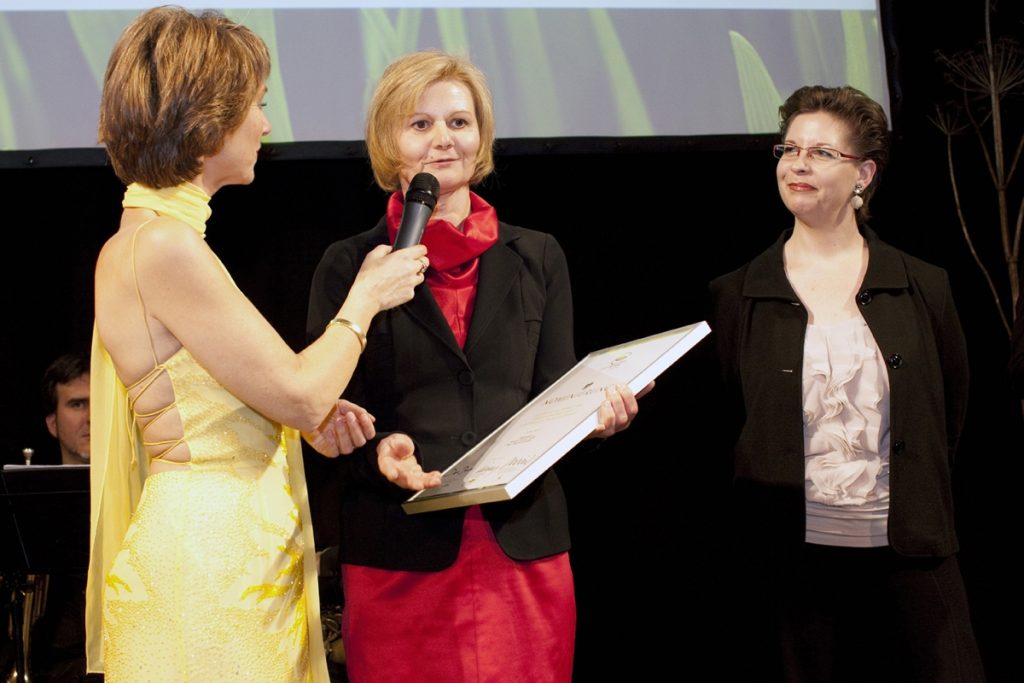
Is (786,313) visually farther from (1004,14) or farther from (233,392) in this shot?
(1004,14)

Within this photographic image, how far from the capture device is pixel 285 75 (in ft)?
11.3

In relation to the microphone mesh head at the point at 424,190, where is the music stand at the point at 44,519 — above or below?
below

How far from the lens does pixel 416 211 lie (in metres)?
1.90

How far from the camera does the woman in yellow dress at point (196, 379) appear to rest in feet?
5.41

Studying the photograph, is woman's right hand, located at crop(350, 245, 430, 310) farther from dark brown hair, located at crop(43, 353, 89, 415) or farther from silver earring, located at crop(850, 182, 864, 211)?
dark brown hair, located at crop(43, 353, 89, 415)

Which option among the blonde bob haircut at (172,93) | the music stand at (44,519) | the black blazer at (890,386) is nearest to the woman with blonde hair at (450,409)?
the blonde bob haircut at (172,93)

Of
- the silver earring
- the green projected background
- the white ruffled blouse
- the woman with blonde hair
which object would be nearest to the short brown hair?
the silver earring

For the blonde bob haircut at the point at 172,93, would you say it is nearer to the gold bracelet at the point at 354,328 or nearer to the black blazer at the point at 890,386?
the gold bracelet at the point at 354,328

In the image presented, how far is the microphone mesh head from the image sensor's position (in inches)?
76.1

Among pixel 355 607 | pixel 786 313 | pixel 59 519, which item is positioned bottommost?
pixel 355 607

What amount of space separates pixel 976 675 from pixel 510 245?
4.55ft

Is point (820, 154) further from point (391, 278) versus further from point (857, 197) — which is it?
point (391, 278)

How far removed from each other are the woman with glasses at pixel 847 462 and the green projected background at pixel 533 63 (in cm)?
102

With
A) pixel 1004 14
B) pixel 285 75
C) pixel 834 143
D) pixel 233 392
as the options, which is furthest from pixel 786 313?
pixel 1004 14
